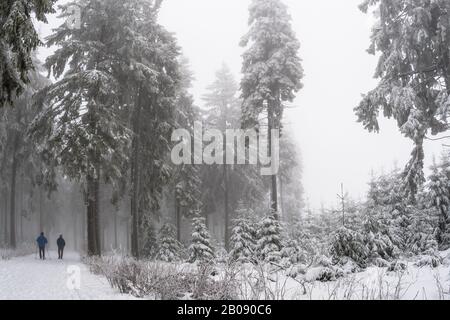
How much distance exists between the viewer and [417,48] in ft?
37.9

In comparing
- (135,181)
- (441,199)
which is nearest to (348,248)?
(441,199)

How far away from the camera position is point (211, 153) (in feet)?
88.4

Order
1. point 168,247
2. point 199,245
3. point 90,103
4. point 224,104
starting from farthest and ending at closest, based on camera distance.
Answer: point 224,104 → point 168,247 → point 199,245 → point 90,103

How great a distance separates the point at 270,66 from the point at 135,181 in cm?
905

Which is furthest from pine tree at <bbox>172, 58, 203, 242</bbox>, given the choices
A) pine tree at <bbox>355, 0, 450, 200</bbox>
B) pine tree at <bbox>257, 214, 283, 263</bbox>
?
pine tree at <bbox>355, 0, 450, 200</bbox>

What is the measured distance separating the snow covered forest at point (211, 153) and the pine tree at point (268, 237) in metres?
0.06

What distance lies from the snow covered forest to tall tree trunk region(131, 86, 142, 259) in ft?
0.24

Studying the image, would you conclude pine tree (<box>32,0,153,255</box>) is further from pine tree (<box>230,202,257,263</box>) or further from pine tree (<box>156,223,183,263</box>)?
pine tree (<box>230,202,257,263</box>)

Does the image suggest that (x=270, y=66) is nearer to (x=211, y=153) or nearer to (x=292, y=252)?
(x=211, y=153)
